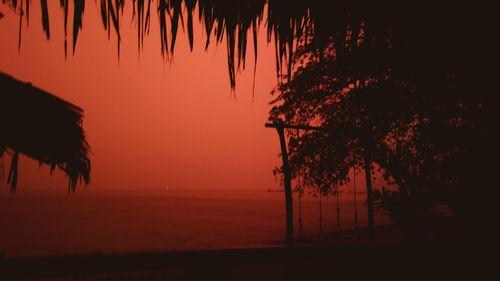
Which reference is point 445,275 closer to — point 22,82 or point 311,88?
point 22,82

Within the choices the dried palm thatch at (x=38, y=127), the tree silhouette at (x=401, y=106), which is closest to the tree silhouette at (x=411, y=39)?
the tree silhouette at (x=401, y=106)

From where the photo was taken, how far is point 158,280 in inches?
189

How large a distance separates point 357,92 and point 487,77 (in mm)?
3290

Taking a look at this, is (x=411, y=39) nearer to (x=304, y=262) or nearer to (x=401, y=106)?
(x=304, y=262)

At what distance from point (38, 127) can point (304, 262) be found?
1.64 metres

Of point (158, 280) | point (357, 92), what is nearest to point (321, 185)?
point (357, 92)

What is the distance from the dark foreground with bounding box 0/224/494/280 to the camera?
1039 millimetres

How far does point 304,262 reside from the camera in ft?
4.29

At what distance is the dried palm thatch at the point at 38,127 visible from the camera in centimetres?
145

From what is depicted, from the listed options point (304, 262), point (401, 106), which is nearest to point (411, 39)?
point (304, 262)

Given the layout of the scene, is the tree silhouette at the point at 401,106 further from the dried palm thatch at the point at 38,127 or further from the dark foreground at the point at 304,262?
the dried palm thatch at the point at 38,127

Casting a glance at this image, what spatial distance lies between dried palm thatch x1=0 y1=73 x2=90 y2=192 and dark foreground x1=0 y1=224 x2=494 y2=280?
79 centimetres

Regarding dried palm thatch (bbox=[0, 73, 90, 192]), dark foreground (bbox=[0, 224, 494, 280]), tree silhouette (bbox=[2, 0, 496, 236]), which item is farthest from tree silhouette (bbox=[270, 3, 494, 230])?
dried palm thatch (bbox=[0, 73, 90, 192])

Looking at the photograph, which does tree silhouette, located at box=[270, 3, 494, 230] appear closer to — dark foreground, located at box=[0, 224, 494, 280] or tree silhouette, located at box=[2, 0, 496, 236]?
tree silhouette, located at box=[2, 0, 496, 236]
